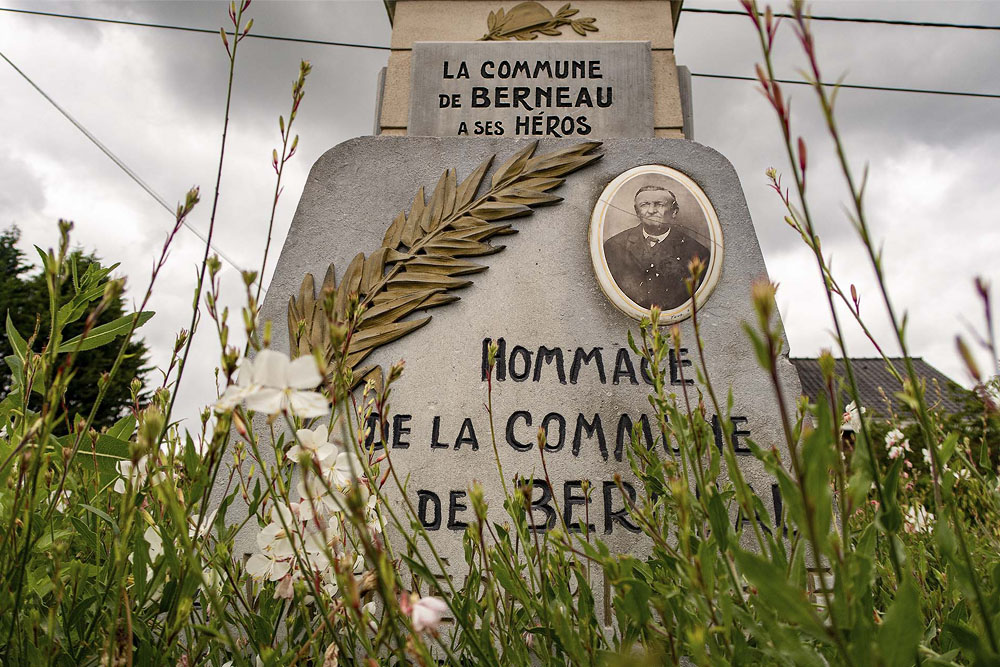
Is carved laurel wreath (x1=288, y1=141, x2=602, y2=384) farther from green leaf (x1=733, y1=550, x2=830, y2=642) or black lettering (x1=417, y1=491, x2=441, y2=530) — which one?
green leaf (x1=733, y1=550, x2=830, y2=642)

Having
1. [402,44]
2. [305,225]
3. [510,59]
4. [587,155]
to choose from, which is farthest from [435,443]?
[402,44]

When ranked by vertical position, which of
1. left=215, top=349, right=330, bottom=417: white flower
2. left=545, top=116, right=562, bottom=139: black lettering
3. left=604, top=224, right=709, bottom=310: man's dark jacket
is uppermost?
left=545, top=116, right=562, bottom=139: black lettering

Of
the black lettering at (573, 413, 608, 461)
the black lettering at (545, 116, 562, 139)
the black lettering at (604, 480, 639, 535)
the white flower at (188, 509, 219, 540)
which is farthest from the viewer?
the black lettering at (545, 116, 562, 139)

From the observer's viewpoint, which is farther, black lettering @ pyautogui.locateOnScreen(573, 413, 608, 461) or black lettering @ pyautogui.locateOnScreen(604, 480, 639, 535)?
black lettering @ pyautogui.locateOnScreen(573, 413, 608, 461)

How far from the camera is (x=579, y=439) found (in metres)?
2.01

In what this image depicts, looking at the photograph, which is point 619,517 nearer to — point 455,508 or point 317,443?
point 455,508

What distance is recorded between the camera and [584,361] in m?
2.12

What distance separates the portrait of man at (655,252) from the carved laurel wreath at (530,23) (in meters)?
1.51

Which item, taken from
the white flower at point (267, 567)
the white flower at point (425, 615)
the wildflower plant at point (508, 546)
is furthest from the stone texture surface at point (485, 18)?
the white flower at point (425, 615)

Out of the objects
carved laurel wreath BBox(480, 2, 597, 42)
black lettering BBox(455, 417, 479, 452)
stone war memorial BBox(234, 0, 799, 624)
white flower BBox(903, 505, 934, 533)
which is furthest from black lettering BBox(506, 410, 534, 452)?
carved laurel wreath BBox(480, 2, 597, 42)

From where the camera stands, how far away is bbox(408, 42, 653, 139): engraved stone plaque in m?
2.62

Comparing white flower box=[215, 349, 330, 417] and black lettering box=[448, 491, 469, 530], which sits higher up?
white flower box=[215, 349, 330, 417]

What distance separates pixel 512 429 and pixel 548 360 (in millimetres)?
282

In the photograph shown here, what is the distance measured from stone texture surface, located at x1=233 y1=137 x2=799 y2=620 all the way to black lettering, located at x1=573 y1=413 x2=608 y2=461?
2cm
